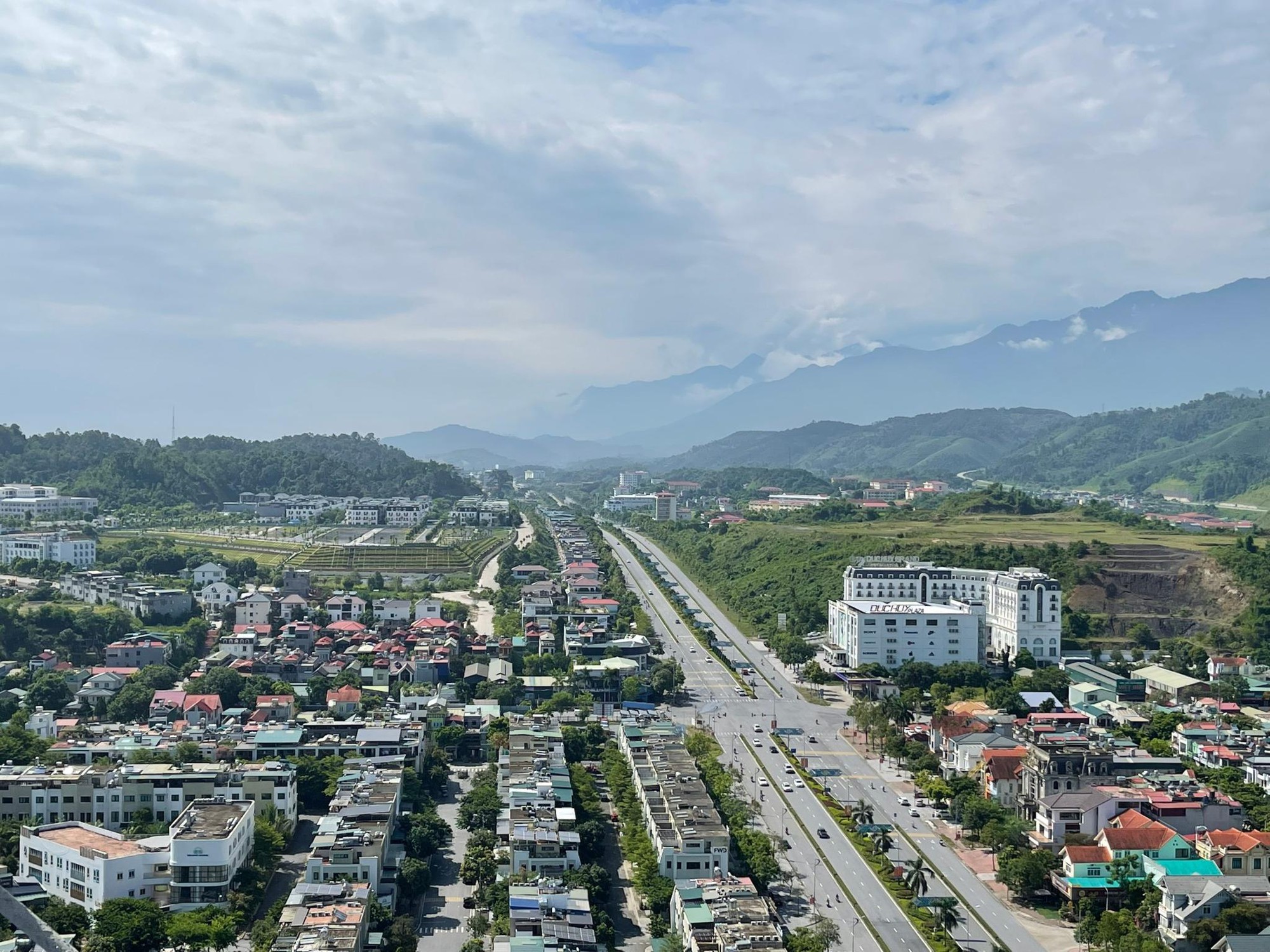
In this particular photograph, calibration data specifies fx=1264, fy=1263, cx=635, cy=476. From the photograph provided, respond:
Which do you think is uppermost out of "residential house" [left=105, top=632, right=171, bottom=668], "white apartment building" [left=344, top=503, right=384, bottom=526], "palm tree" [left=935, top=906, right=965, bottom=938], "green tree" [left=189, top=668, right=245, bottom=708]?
"white apartment building" [left=344, top=503, right=384, bottom=526]

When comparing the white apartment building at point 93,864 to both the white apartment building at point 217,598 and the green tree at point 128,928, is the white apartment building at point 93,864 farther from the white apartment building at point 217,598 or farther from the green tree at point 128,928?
the white apartment building at point 217,598

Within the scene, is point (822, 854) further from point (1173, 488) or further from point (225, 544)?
point (1173, 488)

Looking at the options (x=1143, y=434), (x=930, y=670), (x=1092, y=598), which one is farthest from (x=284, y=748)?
(x=1143, y=434)

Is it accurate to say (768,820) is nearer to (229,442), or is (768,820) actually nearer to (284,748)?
(284,748)

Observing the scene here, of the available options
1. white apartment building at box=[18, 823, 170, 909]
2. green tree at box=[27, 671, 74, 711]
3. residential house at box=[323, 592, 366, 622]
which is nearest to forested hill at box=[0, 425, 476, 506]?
residential house at box=[323, 592, 366, 622]

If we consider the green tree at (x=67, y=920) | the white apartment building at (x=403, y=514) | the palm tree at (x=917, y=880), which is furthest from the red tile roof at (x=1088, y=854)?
the white apartment building at (x=403, y=514)

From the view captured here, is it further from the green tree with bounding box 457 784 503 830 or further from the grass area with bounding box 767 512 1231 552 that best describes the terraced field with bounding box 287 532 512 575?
the green tree with bounding box 457 784 503 830

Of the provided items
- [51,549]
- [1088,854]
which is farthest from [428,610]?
[1088,854]
